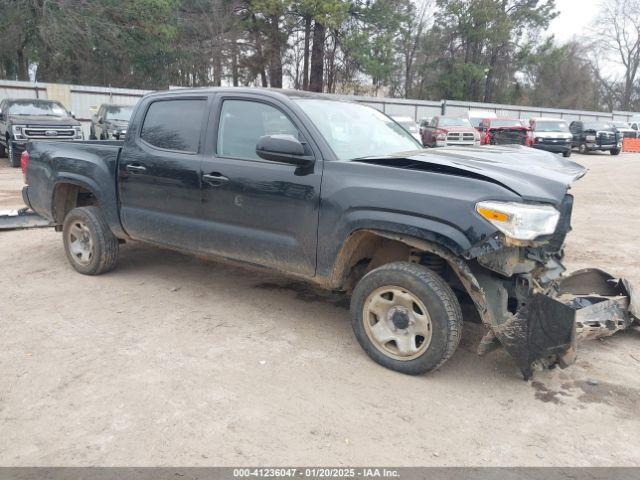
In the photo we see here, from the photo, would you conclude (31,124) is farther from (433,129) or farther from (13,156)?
(433,129)

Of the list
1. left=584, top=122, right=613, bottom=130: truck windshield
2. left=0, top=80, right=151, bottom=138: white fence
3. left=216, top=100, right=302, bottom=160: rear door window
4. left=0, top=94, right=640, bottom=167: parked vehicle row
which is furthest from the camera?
left=584, top=122, right=613, bottom=130: truck windshield

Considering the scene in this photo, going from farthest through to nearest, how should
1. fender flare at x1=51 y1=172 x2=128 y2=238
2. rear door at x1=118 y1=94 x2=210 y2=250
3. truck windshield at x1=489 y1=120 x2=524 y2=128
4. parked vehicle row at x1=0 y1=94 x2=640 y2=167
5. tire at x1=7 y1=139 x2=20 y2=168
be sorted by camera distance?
truck windshield at x1=489 y1=120 x2=524 y2=128, tire at x1=7 y1=139 x2=20 y2=168, parked vehicle row at x1=0 y1=94 x2=640 y2=167, fender flare at x1=51 y1=172 x2=128 y2=238, rear door at x1=118 y1=94 x2=210 y2=250

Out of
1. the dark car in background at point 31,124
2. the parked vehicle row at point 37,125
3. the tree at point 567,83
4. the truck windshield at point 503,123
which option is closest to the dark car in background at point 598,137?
the truck windshield at point 503,123

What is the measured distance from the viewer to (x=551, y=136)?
23703 millimetres

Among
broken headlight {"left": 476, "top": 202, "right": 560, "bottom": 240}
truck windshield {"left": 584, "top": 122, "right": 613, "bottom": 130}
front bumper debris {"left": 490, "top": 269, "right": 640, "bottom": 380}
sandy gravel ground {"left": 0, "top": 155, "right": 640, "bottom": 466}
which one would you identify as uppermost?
truck windshield {"left": 584, "top": 122, "right": 613, "bottom": 130}

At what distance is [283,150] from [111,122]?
14503mm

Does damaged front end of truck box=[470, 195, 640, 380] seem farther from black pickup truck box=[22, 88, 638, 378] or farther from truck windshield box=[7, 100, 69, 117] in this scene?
truck windshield box=[7, 100, 69, 117]

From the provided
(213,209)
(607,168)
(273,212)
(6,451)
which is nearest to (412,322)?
(273,212)

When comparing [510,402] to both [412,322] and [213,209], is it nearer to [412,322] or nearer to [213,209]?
[412,322]

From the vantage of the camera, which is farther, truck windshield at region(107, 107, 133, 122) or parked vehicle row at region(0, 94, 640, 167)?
truck windshield at region(107, 107, 133, 122)

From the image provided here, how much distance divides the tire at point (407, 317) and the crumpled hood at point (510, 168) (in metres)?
0.68

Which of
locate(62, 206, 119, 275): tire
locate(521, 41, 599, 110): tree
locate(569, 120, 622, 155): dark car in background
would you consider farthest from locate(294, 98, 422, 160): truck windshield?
locate(521, 41, 599, 110): tree

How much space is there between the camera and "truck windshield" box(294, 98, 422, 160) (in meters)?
3.93

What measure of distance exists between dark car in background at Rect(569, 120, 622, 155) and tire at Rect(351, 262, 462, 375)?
27560 millimetres
